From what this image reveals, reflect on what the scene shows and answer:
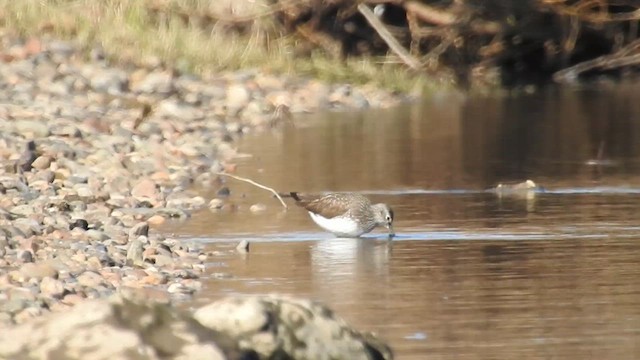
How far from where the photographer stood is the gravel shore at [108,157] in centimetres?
911

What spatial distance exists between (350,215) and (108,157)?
12.9 feet

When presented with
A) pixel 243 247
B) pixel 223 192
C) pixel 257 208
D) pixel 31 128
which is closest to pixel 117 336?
pixel 243 247

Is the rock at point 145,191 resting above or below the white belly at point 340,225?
above

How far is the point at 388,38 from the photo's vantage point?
25.5 m

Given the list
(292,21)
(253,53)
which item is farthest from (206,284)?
(292,21)

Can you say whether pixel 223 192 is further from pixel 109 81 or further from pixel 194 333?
pixel 194 333

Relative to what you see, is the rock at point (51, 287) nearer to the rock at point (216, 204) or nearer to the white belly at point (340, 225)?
the white belly at point (340, 225)

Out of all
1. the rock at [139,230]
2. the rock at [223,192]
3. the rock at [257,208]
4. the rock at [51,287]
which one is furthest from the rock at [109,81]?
the rock at [51,287]

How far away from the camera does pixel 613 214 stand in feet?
39.4

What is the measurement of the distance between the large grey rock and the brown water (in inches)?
64.0

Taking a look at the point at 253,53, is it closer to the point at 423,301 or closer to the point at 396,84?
the point at 396,84

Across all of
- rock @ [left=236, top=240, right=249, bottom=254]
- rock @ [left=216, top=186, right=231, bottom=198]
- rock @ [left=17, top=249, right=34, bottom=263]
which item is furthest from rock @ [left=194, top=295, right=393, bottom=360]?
rock @ [left=216, top=186, right=231, bottom=198]

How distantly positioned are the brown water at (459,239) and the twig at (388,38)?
5.60 meters

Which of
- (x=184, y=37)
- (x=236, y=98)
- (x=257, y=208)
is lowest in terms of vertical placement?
(x=257, y=208)
